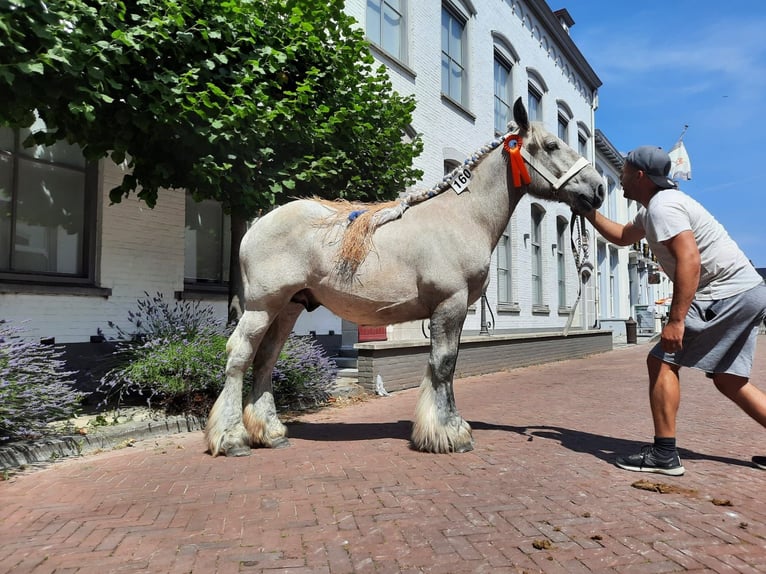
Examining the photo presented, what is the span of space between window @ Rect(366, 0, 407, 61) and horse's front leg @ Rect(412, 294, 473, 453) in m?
8.58

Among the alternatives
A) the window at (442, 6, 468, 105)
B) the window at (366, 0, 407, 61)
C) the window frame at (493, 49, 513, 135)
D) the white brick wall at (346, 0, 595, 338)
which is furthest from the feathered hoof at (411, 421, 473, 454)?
the window frame at (493, 49, 513, 135)

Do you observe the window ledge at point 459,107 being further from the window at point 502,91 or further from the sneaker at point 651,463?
the sneaker at point 651,463

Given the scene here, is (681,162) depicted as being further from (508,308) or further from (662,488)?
(662,488)

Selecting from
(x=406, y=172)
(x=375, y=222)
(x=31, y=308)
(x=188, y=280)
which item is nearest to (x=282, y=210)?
(x=375, y=222)

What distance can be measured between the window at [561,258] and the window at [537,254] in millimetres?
1721

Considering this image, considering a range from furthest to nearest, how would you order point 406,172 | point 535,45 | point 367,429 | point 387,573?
point 535,45
point 406,172
point 367,429
point 387,573

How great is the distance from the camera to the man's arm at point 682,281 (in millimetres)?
3340

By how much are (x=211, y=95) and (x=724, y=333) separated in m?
4.67

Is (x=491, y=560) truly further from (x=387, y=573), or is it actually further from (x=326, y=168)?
(x=326, y=168)

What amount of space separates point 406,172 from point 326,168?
130cm

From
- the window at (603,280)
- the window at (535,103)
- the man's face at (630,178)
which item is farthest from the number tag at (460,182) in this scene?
the window at (603,280)

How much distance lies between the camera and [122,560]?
242 centimetres

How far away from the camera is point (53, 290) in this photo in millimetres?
6266

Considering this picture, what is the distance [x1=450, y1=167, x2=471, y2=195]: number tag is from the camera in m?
4.23
